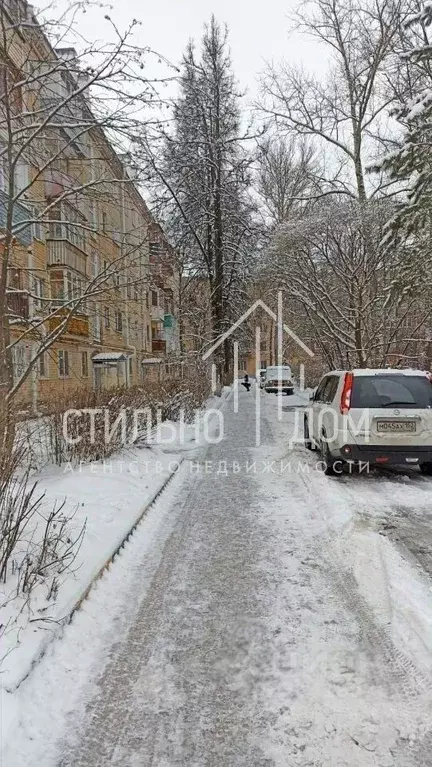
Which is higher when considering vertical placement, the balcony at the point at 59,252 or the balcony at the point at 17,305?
the balcony at the point at 59,252

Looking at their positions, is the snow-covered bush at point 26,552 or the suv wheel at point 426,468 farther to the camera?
the suv wheel at point 426,468

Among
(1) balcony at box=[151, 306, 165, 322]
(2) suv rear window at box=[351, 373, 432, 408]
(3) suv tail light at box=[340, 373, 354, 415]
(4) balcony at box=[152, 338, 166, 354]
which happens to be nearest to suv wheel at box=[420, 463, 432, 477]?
(2) suv rear window at box=[351, 373, 432, 408]

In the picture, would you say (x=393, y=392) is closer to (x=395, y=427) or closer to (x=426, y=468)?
(x=395, y=427)

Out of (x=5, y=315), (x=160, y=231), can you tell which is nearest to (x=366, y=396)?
(x=160, y=231)

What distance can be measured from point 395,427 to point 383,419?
0.66 feet

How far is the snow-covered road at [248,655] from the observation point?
267 centimetres

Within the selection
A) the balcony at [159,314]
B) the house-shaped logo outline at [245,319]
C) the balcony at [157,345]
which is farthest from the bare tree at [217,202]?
the balcony at [157,345]

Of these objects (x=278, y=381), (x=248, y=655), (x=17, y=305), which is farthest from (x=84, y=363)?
(x=248, y=655)

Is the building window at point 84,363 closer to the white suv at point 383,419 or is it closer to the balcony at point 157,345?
the balcony at point 157,345

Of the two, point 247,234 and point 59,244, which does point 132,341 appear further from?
point 59,244

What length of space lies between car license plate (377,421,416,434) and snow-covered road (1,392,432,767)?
1.77 metres

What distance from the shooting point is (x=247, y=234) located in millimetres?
28609

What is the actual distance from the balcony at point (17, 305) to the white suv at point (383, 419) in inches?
187

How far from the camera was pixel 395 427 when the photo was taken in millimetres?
8016
